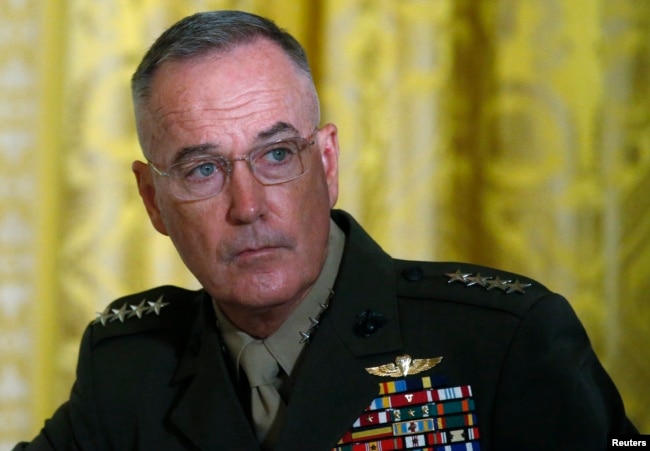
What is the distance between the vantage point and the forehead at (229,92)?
153cm

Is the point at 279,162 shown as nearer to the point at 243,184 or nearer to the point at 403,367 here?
the point at 243,184

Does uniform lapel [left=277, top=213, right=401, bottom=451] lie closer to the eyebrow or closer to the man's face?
the man's face

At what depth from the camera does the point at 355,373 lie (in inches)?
61.0

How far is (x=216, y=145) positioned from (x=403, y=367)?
43 cm

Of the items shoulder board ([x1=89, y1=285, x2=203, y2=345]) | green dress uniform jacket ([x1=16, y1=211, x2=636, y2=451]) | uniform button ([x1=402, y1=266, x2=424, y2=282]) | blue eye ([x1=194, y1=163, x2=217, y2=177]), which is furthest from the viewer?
shoulder board ([x1=89, y1=285, x2=203, y2=345])

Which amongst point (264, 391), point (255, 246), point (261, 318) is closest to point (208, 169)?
point (255, 246)

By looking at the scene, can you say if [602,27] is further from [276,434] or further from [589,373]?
[276,434]

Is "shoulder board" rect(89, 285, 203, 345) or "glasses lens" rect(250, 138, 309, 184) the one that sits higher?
"glasses lens" rect(250, 138, 309, 184)

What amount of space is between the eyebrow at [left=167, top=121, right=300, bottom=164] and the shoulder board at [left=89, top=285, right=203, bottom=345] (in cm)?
35

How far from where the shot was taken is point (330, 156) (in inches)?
66.6

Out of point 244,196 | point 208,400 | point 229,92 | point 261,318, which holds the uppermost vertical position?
point 229,92

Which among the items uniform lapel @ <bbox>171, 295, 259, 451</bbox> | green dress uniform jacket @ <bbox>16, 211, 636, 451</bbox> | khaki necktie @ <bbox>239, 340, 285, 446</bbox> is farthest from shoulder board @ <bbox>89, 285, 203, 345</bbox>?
khaki necktie @ <bbox>239, 340, 285, 446</bbox>

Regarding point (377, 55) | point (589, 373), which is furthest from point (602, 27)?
point (589, 373)

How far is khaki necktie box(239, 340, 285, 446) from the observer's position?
1587mm
